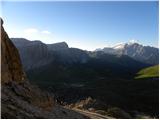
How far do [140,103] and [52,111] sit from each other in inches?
2686

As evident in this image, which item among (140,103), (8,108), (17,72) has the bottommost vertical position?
(140,103)

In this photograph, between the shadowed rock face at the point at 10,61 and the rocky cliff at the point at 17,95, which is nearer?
the rocky cliff at the point at 17,95

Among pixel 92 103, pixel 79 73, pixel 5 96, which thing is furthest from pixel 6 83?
pixel 79 73

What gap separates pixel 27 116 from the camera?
531 inches

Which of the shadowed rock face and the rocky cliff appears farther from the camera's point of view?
the shadowed rock face

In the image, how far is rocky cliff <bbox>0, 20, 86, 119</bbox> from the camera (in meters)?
14.1

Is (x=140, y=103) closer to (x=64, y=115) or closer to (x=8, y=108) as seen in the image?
(x=64, y=115)

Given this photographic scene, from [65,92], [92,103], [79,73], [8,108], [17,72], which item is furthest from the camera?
[79,73]

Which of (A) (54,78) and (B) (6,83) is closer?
(B) (6,83)

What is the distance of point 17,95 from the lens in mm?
16719

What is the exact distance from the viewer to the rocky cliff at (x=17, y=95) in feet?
46.4

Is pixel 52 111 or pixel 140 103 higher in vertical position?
pixel 52 111

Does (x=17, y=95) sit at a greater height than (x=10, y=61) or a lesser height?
lesser

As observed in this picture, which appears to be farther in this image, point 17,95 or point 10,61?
point 10,61
